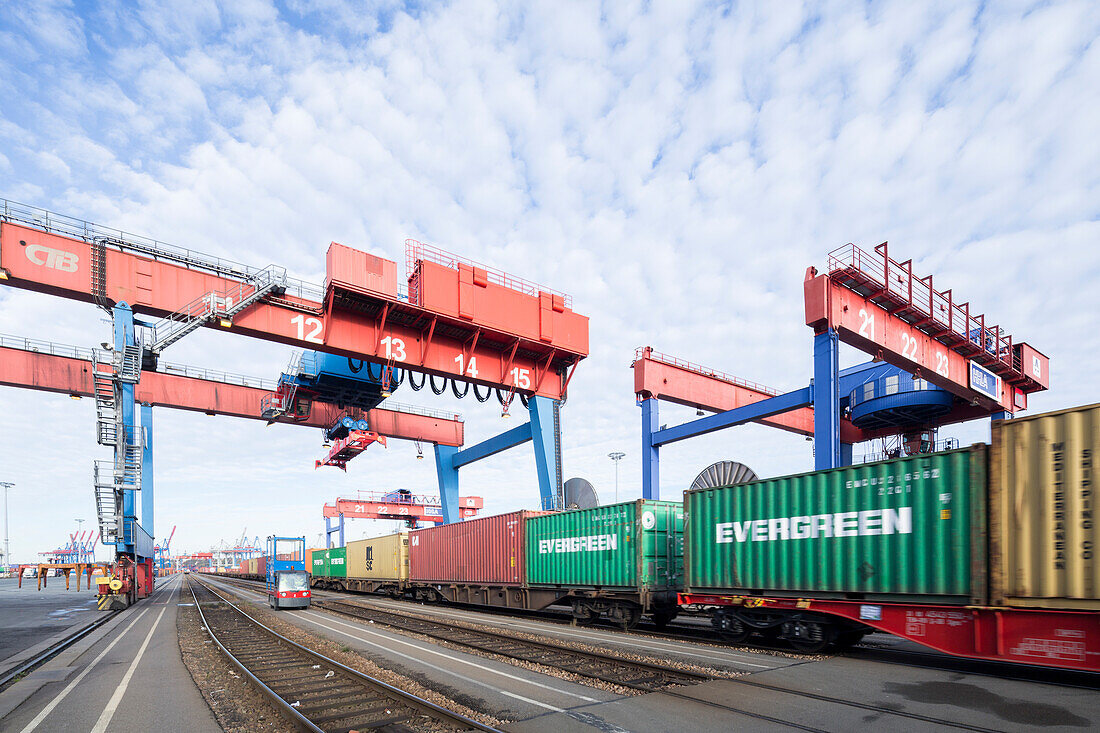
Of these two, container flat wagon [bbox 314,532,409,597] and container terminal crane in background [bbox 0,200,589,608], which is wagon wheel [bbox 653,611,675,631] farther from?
container flat wagon [bbox 314,532,409,597]

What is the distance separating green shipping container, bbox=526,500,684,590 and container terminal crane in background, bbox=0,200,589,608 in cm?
592

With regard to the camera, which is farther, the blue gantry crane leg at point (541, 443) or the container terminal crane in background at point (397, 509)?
the container terminal crane in background at point (397, 509)

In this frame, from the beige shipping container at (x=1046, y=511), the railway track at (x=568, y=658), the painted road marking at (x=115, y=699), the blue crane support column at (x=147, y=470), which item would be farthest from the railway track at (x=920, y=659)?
the blue crane support column at (x=147, y=470)

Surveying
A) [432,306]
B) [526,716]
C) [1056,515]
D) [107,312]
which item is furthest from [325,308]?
[1056,515]

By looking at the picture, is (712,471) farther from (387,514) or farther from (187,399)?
(387,514)

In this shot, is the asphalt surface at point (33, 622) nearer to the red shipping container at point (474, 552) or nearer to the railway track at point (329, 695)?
the railway track at point (329, 695)

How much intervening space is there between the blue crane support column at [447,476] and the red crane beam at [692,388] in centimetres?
1282

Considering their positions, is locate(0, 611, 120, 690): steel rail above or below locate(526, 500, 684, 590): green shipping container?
below

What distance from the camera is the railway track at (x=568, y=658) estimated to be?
33.1 ft

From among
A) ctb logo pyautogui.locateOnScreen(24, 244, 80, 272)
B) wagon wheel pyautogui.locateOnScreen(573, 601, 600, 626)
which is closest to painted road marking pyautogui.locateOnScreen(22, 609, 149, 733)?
ctb logo pyautogui.locateOnScreen(24, 244, 80, 272)

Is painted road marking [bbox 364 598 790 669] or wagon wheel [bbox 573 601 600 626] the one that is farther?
wagon wheel [bbox 573 601 600 626]

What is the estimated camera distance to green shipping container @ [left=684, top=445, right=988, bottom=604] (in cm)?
1000

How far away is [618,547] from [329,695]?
348 inches

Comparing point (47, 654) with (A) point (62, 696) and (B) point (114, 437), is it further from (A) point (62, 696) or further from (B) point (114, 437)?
(B) point (114, 437)
